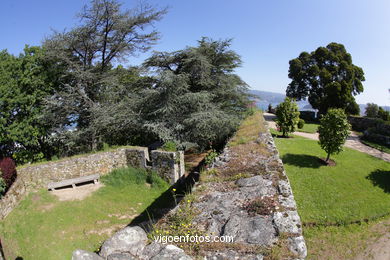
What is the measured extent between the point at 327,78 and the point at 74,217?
25369 millimetres

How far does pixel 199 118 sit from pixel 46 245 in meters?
6.85

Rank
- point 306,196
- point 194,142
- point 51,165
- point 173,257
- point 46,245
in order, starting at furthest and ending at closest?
point 194,142 < point 51,165 < point 306,196 < point 46,245 < point 173,257

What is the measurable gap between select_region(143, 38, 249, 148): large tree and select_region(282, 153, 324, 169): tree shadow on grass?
2.96 meters

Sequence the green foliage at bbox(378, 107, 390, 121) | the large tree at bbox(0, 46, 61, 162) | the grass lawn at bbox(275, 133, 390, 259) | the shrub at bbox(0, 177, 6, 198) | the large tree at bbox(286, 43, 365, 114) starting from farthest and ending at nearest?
the large tree at bbox(286, 43, 365, 114) → the green foliage at bbox(378, 107, 390, 121) → the large tree at bbox(0, 46, 61, 162) → the shrub at bbox(0, 177, 6, 198) → the grass lawn at bbox(275, 133, 390, 259)

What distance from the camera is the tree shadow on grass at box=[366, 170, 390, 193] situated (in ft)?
26.7

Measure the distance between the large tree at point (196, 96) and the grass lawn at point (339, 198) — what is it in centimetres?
379

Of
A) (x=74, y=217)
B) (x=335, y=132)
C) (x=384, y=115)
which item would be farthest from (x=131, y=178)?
(x=384, y=115)

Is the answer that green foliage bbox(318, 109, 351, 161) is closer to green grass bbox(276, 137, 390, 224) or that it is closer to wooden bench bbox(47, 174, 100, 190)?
green grass bbox(276, 137, 390, 224)

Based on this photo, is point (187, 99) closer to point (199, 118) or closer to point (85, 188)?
point (199, 118)

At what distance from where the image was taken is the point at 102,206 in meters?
7.44

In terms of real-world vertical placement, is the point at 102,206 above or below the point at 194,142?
below

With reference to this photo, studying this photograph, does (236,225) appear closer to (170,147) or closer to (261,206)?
(261,206)

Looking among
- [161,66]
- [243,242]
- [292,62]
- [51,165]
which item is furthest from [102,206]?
[292,62]

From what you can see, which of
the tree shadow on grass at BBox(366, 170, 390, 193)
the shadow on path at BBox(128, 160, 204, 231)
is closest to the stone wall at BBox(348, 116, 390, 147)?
the tree shadow on grass at BBox(366, 170, 390, 193)
